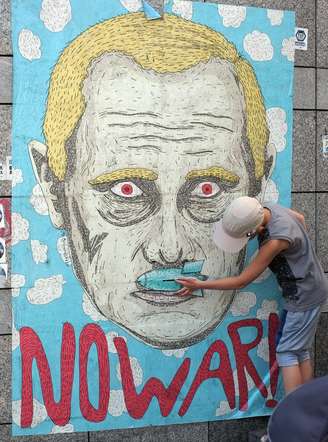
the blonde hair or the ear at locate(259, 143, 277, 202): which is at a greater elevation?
the blonde hair

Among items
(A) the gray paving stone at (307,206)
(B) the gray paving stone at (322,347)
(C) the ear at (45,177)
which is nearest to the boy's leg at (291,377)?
(B) the gray paving stone at (322,347)

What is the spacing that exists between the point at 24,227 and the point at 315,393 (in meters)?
2.22

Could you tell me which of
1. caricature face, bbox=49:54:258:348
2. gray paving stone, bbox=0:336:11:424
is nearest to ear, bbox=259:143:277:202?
caricature face, bbox=49:54:258:348

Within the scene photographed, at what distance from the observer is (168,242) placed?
15.5 feet

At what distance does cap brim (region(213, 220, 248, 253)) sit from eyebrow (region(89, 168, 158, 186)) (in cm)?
57

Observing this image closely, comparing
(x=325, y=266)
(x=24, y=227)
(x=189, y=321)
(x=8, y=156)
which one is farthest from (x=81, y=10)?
(x=325, y=266)

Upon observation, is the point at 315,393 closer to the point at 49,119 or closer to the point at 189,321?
the point at 189,321

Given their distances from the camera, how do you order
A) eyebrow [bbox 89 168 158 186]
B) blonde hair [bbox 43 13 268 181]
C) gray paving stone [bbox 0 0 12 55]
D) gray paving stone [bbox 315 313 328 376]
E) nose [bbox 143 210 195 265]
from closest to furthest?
gray paving stone [bbox 0 0 12 55] → blonde hair [bbox 43 13 268 181] → eyebrow [bbox 89 168 158 186] → nose [bbox 143 210 195 265] → gray paving stone [bbox 315 313 328 376]

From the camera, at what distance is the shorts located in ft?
15.4

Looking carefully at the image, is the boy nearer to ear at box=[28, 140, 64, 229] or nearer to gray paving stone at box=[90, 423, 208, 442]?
gray paving stone at box=[90, 423, 208, 442]

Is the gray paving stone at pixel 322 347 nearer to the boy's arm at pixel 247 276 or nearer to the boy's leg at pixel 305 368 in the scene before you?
the boy's leg at pixel 305 368

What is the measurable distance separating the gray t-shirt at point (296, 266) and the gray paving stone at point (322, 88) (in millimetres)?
927

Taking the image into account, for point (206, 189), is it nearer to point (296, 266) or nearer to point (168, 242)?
point (168, 242)

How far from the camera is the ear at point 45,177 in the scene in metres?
4.45
